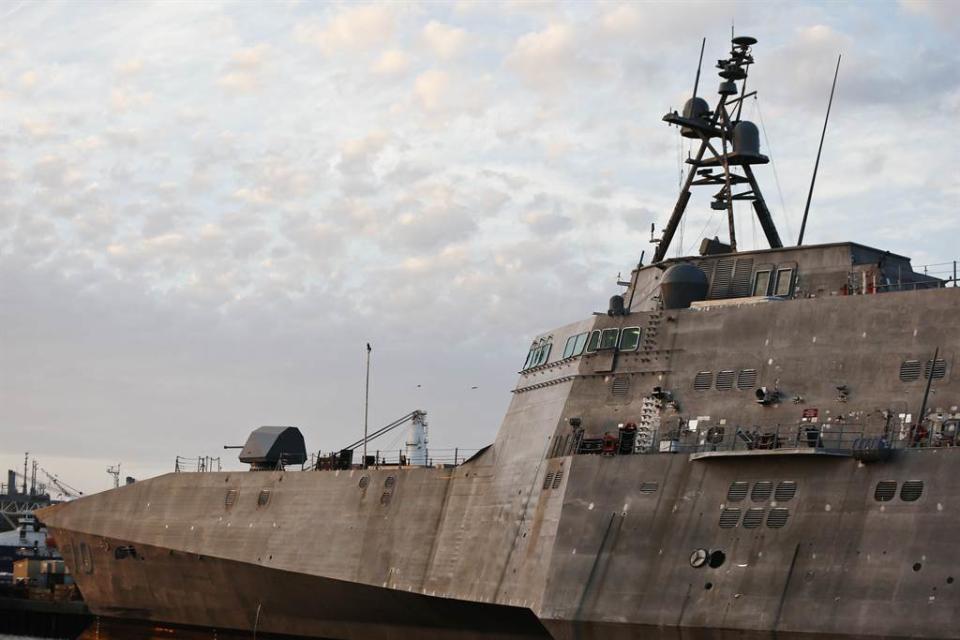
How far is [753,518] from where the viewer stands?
94.5 ft

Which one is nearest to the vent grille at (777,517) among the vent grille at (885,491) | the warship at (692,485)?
the warship at (692,485)

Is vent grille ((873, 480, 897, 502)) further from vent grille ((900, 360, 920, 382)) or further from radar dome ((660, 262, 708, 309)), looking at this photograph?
radar dome ((660, 262, 708, 309))

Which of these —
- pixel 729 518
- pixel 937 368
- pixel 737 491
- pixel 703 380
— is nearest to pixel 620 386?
pixel 703 380

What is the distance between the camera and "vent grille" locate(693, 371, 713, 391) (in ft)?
105

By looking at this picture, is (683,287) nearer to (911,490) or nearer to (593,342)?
(593,342)

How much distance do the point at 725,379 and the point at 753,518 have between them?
13.3ft

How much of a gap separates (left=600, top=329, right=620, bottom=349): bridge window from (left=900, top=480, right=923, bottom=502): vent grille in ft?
30.1

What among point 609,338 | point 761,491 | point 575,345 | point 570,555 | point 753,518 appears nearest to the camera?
point 753,518

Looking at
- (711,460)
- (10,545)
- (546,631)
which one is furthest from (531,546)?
(10,545)

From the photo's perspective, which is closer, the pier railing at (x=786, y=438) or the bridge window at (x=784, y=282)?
the pier railing at (x=786, y=438)

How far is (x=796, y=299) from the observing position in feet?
103

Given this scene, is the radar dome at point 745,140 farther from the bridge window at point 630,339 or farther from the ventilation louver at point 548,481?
the ventilation louver at point 548,481

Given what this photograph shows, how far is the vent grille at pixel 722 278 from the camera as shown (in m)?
34.4

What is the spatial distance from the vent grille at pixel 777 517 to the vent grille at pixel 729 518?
2.48 feet
